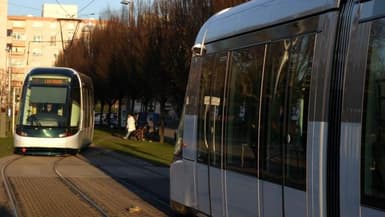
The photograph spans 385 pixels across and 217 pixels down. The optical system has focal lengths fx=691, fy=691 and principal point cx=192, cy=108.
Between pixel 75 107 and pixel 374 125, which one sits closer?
pixel 374 125

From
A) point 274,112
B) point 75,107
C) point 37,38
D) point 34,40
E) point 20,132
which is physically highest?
point 37,38

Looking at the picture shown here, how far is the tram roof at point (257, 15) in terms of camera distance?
637 centimetres

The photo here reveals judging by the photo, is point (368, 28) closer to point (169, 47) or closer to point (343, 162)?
point (343, 162)

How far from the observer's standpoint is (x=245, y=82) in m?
7.84

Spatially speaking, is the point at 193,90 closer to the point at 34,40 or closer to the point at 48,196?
the point at 48,196

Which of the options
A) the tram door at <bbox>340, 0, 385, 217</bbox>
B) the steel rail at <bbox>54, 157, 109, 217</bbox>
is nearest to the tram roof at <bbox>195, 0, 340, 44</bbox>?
the tram door at <bbox>340, 0, 385, 217</bbox>

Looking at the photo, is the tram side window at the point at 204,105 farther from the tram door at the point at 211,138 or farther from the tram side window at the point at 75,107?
the tram side window at the point at 75,107

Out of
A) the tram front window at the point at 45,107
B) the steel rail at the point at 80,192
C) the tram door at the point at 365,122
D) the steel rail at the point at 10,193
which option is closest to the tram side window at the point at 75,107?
the tram front window at the point at 45,107

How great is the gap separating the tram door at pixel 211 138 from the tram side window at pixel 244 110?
0.34 metres

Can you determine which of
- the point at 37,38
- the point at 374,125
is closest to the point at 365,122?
the point at 374,125

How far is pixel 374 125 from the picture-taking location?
512cm

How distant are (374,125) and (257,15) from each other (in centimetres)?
287

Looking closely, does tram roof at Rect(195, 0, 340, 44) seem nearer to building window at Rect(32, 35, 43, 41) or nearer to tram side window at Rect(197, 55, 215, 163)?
tram side window at Rect(197, 55, 215, 163)

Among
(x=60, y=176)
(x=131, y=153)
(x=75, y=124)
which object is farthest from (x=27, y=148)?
(x=60, y=176)
